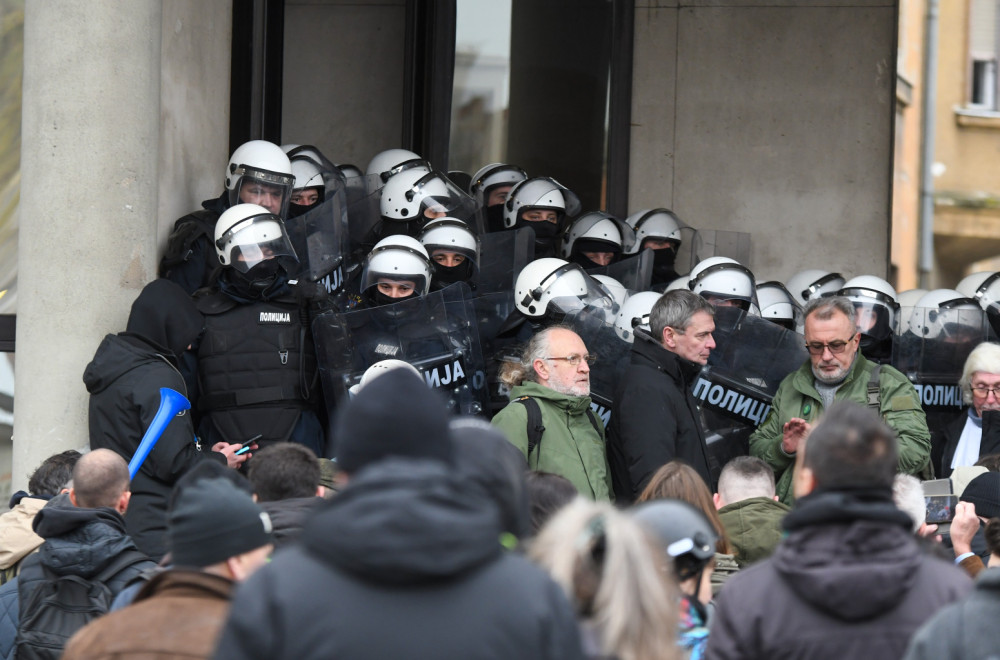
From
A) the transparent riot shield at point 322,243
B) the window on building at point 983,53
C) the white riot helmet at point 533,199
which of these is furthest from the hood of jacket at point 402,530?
the window on building at point 983,53

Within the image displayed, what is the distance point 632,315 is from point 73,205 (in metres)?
2.88

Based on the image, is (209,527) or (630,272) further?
(630,272)

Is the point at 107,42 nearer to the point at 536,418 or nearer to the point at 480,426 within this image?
the point at 536,418

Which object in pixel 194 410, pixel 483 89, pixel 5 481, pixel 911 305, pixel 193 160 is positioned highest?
pixel 483 89

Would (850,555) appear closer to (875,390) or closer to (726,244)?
(875,390)

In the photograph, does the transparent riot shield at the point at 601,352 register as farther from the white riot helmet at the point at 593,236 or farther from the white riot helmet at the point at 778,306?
the white riot helmet at the point at 593,236

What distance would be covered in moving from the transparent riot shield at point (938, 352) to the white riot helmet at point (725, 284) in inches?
33.8

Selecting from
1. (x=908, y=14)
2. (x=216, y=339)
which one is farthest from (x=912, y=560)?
(x=908, y=14)

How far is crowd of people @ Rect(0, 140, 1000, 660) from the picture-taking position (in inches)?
84.7

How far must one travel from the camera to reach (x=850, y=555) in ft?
9.03

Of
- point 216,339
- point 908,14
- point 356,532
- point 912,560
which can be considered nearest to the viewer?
point 356,532

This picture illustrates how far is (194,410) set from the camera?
6.73m

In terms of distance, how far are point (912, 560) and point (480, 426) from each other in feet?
3.07

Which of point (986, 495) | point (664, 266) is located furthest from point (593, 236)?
point (986, 495)
